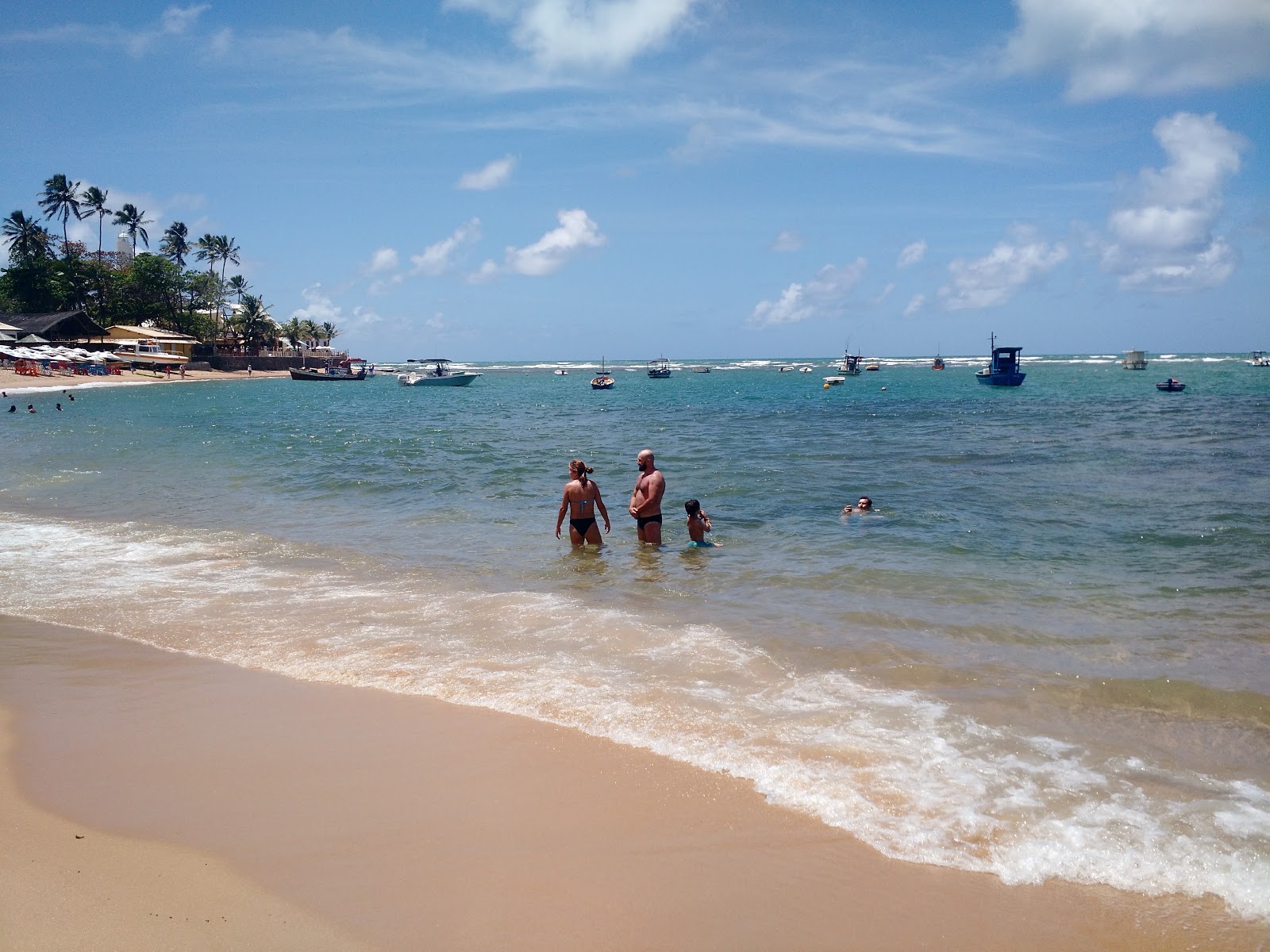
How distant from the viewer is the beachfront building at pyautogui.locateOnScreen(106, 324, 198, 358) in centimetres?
7475

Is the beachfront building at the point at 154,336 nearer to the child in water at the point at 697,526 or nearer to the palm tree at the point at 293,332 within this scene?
the palm tree at the point at 293,332

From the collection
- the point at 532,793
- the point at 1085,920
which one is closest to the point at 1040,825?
the point at 1085,920

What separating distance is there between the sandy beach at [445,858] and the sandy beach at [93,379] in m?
46.4

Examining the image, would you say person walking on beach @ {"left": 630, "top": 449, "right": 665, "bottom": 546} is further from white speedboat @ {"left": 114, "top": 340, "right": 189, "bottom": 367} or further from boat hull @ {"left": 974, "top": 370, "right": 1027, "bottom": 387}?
white speedboat @ {"left": 114, "top": 340, "right": 189, "bottom": 367}

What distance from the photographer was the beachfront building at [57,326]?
6712cm

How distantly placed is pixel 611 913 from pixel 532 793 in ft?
3.52

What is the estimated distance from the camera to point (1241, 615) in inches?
311

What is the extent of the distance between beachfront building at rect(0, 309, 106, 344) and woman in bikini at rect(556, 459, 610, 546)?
70.0 metres

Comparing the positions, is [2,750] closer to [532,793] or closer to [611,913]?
[532,793]

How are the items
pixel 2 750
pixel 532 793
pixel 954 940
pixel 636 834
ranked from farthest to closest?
pixel 2 750 < pixel 532 793 < pixel 636 834 < pixel 954 940

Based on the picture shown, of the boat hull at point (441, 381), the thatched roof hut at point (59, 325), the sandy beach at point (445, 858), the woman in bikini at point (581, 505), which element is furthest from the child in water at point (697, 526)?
the thatched roof hut at point (59, 325)

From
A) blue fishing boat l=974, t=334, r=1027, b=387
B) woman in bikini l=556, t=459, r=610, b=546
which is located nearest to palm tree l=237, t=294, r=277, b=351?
blue fishing boat l=974, t=334, r=1027, b=387

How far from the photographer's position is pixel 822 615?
25.9 feet

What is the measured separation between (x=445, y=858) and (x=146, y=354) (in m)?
83.2
